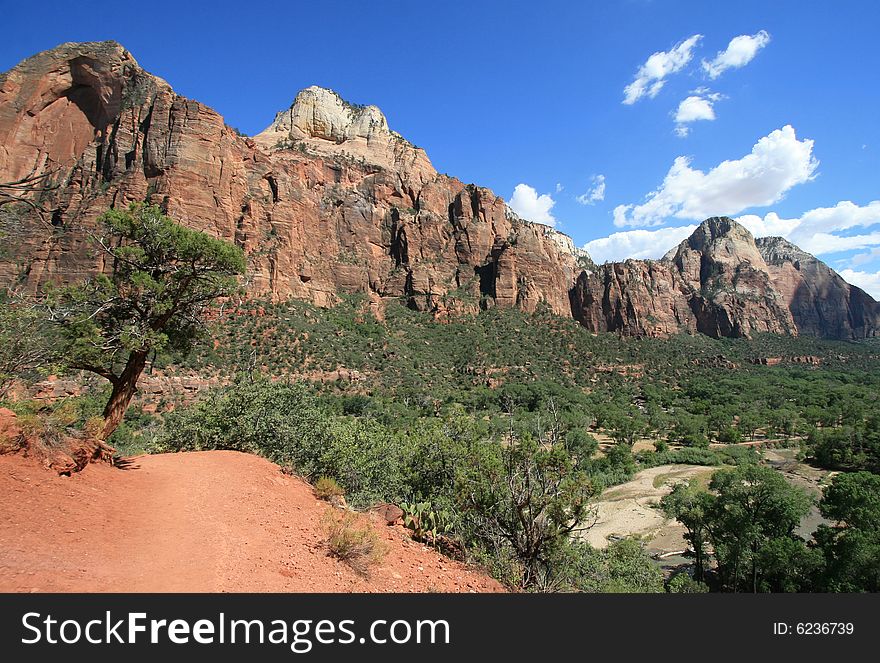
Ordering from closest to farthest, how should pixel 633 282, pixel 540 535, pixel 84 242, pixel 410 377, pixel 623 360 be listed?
1. pixel 540 535
2. pixel 84 242
3. pixel 410 377
4. pixel 623 360
5. pixel 633 282

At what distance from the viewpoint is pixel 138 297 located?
30.3ft

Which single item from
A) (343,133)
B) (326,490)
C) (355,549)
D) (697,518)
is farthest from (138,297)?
(343,133)

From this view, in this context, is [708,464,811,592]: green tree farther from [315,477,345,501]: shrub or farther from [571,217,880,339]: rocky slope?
[571,217,880,339]: rocky slope

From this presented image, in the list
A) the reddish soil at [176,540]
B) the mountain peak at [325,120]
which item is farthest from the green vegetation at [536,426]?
the mountain peak at [325,120]

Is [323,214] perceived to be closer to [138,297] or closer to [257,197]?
[257,197]

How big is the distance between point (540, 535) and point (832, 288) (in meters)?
204

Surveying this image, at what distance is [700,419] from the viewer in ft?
180

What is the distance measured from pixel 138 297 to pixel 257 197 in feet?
201

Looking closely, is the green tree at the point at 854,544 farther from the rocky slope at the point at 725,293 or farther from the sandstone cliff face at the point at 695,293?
the sandstone cliff face at the point at 695,293

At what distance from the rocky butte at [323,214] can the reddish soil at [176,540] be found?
833 inches

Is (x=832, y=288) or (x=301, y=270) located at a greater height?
(x=832, y=288)

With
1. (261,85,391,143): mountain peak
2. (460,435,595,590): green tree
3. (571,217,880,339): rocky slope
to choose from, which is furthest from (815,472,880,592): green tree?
(261,85,391,143): mountain peak
